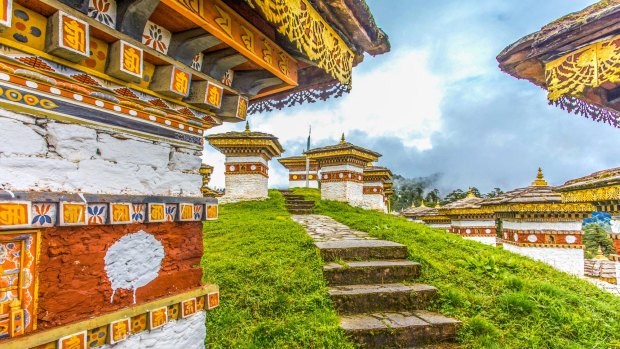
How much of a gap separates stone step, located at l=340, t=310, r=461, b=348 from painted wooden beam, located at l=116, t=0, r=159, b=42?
3.33m

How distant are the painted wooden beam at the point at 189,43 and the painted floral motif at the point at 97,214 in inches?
47.6

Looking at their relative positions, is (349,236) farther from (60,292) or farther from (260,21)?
(60,292)

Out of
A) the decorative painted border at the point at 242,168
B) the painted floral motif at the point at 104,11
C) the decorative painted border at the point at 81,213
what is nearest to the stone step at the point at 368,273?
the decorative painted border at the point at 81,213

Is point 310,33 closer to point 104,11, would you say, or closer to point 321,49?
point 321,49

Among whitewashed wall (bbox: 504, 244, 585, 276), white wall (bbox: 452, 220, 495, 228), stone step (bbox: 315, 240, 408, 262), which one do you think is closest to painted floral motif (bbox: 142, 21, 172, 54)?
stone step (bbox: 315, 240, 408, 262)

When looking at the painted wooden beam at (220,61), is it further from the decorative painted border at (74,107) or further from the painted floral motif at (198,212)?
the painted floral motif at (198,212)

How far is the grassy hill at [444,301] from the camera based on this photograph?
3.43 m

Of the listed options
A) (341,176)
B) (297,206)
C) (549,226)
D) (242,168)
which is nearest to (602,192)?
(549,226)

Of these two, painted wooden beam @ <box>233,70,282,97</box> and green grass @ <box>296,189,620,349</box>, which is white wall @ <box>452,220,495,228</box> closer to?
green grass @ <box>296,189,620,349</box>

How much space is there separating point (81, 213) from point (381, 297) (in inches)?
135

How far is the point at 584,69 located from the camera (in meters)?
3.10

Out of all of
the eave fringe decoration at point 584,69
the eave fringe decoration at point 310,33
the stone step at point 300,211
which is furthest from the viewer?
the stone step at point 300,211

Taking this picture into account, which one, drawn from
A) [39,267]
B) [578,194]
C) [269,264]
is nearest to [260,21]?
[39,267]

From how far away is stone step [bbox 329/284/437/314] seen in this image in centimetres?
396
